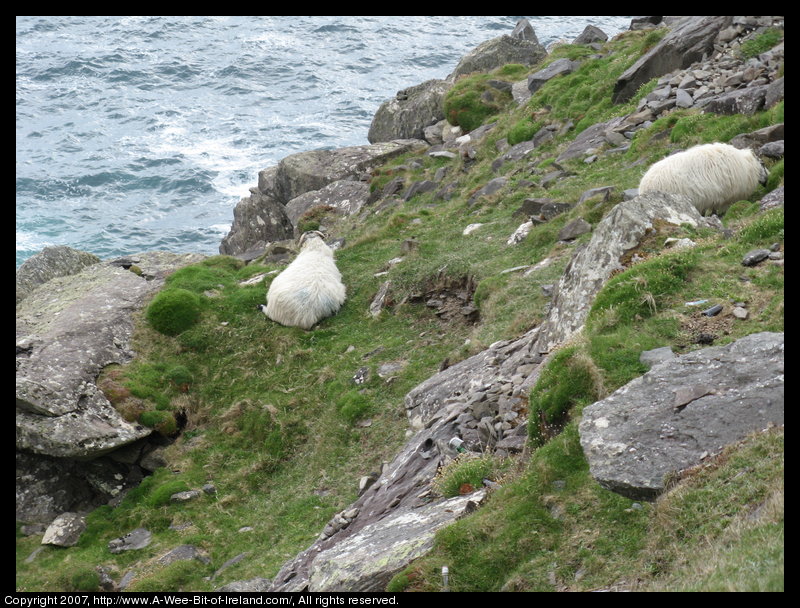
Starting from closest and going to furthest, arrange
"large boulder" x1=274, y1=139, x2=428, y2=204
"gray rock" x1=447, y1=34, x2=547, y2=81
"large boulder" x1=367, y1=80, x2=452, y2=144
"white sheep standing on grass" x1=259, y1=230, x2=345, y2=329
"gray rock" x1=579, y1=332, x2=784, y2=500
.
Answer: "gray rock" x1=579, y1=332, x2=784, y2=500 → "white sheep standing on grass" x1=259, y1=230, x2=345, y2=329 → "large boulder" x1=274, y1=139, x2=428, y2=204 → "large boulder" x1=367, y1=80, x2=452, y2=144 → "gray rock" x1=447, y1=34, x2=547, y2=81

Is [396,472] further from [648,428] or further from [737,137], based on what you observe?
[737,137]

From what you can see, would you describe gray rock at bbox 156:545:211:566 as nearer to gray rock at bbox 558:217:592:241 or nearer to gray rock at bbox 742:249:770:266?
gray rock at bbox 742:249:770:266

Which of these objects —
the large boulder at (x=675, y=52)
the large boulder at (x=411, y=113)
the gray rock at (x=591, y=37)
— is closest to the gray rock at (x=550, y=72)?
the gray rock at (x=591, y=37)

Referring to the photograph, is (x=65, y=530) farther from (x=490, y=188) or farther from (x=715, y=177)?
(x=490, y=188)

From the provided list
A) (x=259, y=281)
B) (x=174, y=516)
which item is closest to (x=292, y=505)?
(x=174, y=516)

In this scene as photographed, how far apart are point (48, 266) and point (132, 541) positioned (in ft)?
54.0

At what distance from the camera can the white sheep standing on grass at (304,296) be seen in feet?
71.9

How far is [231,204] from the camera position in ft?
190

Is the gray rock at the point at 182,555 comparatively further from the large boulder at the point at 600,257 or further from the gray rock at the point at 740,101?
the gray rock at the point at 740,101

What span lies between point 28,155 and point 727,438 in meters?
68.0

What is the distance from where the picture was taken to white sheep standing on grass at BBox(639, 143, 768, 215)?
1625 centimetres

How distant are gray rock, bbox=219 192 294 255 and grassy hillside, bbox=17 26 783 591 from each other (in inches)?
243

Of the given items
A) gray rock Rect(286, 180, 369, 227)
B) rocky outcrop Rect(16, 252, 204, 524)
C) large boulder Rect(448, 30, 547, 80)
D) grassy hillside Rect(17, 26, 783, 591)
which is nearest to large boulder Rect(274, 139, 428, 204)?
gray rock Rect(286, 180, 369, 227)

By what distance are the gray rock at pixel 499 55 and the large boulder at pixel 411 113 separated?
174cm
